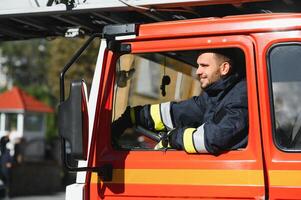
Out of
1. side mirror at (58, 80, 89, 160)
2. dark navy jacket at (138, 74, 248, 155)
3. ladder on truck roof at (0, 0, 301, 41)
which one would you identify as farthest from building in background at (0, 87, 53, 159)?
side mirror at (58, 80, 89, 160)

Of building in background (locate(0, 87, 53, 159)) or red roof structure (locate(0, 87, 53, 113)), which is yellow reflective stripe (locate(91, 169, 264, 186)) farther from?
red roof structure (locate(0, 87, 53, 113))

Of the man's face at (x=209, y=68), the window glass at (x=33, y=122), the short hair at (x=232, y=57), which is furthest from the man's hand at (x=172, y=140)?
the window glass at (x=33, y=122)

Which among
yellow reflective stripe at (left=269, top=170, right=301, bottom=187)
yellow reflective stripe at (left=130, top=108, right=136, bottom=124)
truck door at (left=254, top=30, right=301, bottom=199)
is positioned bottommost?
yellow reflective stripe at (left=269, top=170, right=301, bottom=187)

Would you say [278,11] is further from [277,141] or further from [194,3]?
[277,141]

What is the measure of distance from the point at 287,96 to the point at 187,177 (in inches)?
27.5

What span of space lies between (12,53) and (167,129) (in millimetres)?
57658

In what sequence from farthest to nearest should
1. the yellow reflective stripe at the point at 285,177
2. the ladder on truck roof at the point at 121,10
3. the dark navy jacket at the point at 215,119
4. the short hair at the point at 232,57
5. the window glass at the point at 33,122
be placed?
1. the window glass at the point at 33,122
2. the ladder on truck roof at the point at 121,10
3. the short hair at the point at 232,57
4. the dark navy jacket at the point at 215,119
5. the yellow reflective stripe at the point at 285,177

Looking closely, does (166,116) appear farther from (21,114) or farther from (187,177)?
(21,114)

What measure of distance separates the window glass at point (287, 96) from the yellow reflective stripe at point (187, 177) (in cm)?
24

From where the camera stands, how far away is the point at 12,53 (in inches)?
2370

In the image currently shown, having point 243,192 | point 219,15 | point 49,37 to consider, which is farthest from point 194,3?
point 49,37

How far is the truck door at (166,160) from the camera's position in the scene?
11.5 feet

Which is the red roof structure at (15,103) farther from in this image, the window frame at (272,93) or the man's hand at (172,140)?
the window frame at (272,93)

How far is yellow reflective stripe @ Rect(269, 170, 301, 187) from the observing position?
133 inches
